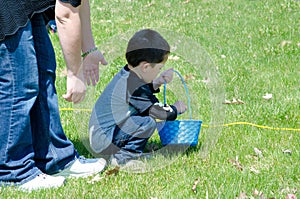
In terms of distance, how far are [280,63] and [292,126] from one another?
1.85 meters

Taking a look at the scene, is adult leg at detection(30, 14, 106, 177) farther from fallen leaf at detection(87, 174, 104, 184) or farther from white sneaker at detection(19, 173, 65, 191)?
white sneaker at detection(19, 173, 65, 191)

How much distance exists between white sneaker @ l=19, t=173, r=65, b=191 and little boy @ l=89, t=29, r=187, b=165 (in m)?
0.46

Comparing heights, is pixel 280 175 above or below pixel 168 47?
below

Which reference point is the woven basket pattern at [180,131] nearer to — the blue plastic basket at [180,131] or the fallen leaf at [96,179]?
the blue plastic basket at [180,131]

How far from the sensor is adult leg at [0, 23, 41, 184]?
3.40 metres

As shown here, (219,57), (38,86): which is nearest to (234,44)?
(219,57)

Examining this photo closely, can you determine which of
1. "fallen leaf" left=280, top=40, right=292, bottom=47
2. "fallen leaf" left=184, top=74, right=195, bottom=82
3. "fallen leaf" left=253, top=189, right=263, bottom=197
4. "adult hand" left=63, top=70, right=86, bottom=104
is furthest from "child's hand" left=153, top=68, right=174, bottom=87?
"fallen leaf" left=280, top=40, right=292, bottom=47

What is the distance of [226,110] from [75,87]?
193 cm

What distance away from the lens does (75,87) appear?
3334mm

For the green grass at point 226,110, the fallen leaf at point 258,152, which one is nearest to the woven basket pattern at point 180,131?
the green grass at point 226,110

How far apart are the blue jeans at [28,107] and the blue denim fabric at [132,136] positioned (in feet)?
1.26

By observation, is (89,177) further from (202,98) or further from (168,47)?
(202,98)

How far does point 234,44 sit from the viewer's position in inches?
280

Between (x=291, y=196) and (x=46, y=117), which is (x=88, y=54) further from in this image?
(x=291, y=196)
